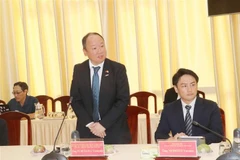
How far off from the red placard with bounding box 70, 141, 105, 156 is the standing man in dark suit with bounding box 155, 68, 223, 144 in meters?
0.70

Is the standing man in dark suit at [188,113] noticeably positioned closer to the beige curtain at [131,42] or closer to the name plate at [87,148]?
the name plate at [87,148]

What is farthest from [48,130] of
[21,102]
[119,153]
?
[119,153]

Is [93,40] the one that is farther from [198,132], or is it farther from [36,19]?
[36,19]

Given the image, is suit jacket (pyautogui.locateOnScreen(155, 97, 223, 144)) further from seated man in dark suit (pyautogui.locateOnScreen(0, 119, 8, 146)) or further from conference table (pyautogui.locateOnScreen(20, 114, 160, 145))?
conference table (pyautogui.locateOnScreen(20, 114, 160, 145))

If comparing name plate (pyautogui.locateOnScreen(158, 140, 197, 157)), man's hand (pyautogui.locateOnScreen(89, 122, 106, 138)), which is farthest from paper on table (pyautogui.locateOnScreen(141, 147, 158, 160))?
man's hand (pyautogui.locateOnScreen(89, 122, 106, 138))

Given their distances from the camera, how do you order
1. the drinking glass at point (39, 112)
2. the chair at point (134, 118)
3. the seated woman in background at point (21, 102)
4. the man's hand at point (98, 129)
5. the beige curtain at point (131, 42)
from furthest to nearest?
1. the beige curtain at point (131, 42)
2. the seated woman in background at point (21, 102)
3. the drinking glass at point (39, 112)
4. the chair at point (134, 118)
5. the man's hand at point (98, 129)

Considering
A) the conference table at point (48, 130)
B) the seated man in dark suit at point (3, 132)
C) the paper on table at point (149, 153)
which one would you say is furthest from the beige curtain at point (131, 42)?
the paper on table at point (149, 153)

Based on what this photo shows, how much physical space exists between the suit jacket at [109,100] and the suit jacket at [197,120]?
12.9 inches

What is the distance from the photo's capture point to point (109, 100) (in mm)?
3799

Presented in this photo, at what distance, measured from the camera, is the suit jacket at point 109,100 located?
3.79 metres

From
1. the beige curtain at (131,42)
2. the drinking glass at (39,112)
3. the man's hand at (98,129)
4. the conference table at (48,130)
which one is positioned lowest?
the conference table at (48,130)

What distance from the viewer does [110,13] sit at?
723 centimetres

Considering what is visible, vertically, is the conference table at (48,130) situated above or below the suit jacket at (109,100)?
below

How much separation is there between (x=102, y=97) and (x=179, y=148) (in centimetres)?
110
